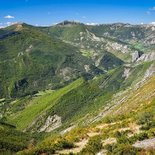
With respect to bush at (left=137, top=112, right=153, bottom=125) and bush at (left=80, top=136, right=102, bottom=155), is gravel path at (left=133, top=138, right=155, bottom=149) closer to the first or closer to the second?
bush at (left=80, top=136, right=102, bottom=155)

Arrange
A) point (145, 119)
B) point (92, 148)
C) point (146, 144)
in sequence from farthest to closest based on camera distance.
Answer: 1. point (145, 119)
2. point (92, 148)
3. point (146, 144)

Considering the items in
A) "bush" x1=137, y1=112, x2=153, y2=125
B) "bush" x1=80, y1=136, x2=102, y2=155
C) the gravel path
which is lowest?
"bush" x1=137, y1=112, x2=153, y2=125

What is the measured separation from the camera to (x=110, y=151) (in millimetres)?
42188

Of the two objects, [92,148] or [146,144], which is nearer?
[146,144]

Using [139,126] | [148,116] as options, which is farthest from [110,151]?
[148,116]

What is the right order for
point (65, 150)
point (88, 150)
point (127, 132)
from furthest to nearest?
point (127, 132) → point (65, 150) → point (88, 150)

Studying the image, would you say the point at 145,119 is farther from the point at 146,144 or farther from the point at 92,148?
the point at 92,148

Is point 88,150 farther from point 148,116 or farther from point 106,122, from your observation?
point 106,122

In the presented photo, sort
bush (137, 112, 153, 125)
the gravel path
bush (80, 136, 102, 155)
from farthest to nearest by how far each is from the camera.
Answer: bush (137, 112, 153, 125) → bush (80, 136, 102, 155) → the gravel path

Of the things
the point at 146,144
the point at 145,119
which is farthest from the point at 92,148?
the point at 145,119

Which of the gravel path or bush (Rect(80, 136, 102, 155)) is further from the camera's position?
bush (Rect(80, 136, 102, 155))

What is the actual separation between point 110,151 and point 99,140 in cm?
724

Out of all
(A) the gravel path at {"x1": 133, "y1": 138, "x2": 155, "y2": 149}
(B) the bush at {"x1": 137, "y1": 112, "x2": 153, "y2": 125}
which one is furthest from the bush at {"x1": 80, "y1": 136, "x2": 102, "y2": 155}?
(B) the bush at {"x1": 137, "y1": 112, "x2": 153, "y2": 125}

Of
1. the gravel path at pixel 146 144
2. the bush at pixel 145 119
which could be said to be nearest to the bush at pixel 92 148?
the gravel path at pixel 146 144
